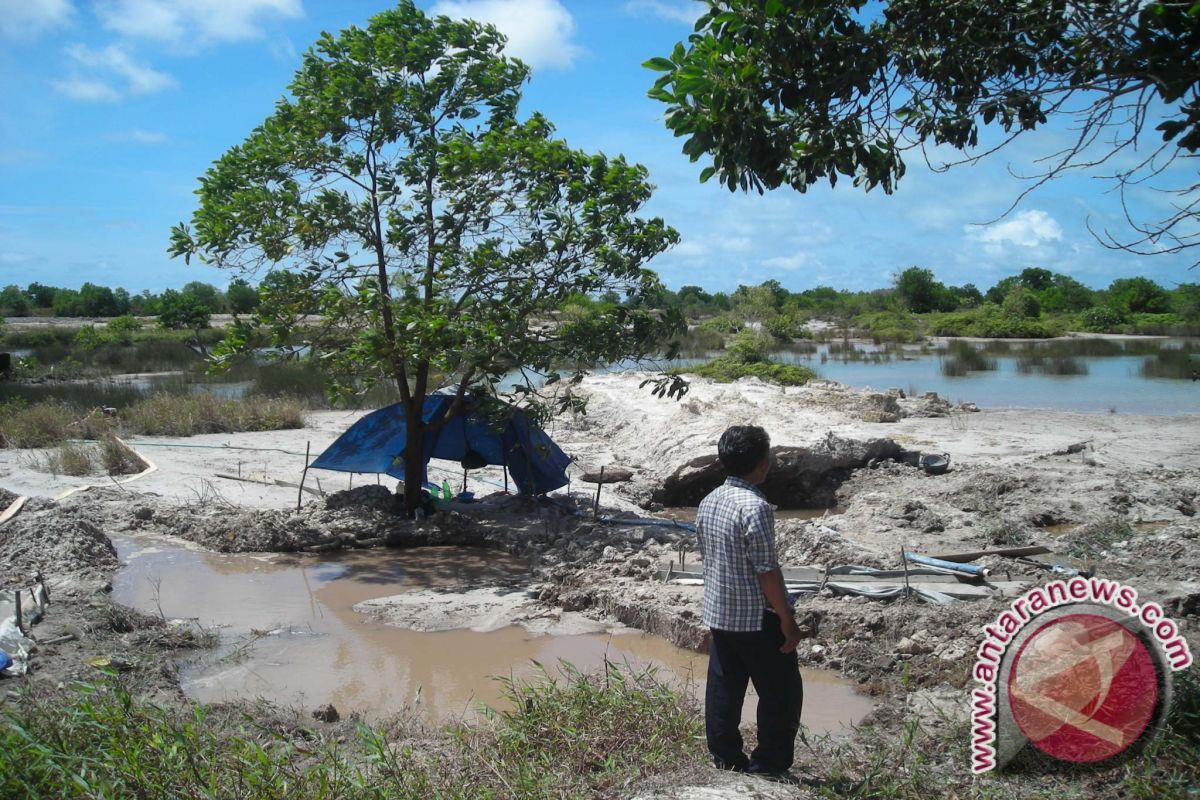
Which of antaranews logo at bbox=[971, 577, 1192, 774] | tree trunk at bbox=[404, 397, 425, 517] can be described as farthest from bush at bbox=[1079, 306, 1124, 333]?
antaranews logo at bbox=[971, 577, 1192, 774]

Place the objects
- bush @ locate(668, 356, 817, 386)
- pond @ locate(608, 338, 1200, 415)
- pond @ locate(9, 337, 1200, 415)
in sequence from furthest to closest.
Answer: bush @ locate(668, 356, 817, 386), pond @ locate(608, 338, 1200, 415), pond @ locate(9, 337, 1200, 415)

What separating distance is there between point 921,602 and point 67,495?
9.84 meters

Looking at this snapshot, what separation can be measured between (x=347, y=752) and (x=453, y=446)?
23.1 ft

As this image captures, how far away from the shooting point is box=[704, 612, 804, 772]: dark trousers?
3752mm

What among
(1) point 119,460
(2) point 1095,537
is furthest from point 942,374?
(1) point 119,460

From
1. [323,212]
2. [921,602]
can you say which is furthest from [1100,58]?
[323,212]

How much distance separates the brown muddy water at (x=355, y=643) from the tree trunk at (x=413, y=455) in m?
0.82

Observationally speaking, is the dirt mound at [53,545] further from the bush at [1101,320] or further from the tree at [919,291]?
the tree at [919,291]

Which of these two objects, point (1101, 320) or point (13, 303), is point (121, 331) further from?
point (1101, 320)

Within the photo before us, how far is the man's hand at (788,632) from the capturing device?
12.0 feet

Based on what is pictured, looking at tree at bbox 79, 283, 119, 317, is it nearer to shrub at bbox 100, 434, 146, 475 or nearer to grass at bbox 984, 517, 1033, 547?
shrub at bbox 100, 434, 146, 475

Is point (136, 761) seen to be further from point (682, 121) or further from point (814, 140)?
point (814, 140)

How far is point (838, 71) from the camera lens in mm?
5023

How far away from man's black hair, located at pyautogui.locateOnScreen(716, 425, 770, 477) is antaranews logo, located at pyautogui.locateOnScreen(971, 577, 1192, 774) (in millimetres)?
1152
